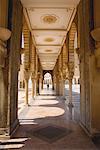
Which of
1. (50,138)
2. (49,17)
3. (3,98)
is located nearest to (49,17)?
(49,17)

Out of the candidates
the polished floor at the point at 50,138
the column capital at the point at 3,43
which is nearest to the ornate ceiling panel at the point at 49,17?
the column capital at the point at 3,43

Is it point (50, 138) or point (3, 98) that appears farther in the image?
point (3, 98)

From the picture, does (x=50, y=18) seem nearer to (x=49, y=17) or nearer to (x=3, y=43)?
(x=49, y=17)

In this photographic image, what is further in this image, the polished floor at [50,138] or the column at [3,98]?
the column at [3,98]

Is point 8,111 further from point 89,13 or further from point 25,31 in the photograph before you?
point 25,31

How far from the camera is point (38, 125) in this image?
16.8 ft

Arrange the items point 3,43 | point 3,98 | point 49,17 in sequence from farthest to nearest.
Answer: point 49,17, point 3,98, point 3,43

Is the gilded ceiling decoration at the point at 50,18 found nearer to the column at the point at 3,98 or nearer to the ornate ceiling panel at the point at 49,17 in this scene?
the ornate ceiling panel at the point at 49,17

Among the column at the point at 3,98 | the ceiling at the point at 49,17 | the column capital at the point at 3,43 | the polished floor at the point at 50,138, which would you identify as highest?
the ceiling at the point at 49,17

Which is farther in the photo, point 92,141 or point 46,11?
point 46,11

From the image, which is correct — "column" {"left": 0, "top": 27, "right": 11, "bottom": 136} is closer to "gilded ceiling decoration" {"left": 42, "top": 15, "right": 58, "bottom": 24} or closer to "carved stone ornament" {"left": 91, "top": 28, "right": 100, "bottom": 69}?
"carved stone ornament" {"left": 91, "top": 28, "right": 100, "bottom": 69}

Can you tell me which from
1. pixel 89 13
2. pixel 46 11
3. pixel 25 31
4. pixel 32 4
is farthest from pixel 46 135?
pixel 25 31

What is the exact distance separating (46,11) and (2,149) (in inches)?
208

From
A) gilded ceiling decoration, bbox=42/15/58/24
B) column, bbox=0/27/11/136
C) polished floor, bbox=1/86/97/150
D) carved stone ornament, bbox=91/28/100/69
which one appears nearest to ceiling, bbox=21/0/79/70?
gilded ceiling decoration, bbox=42/15/58/24
